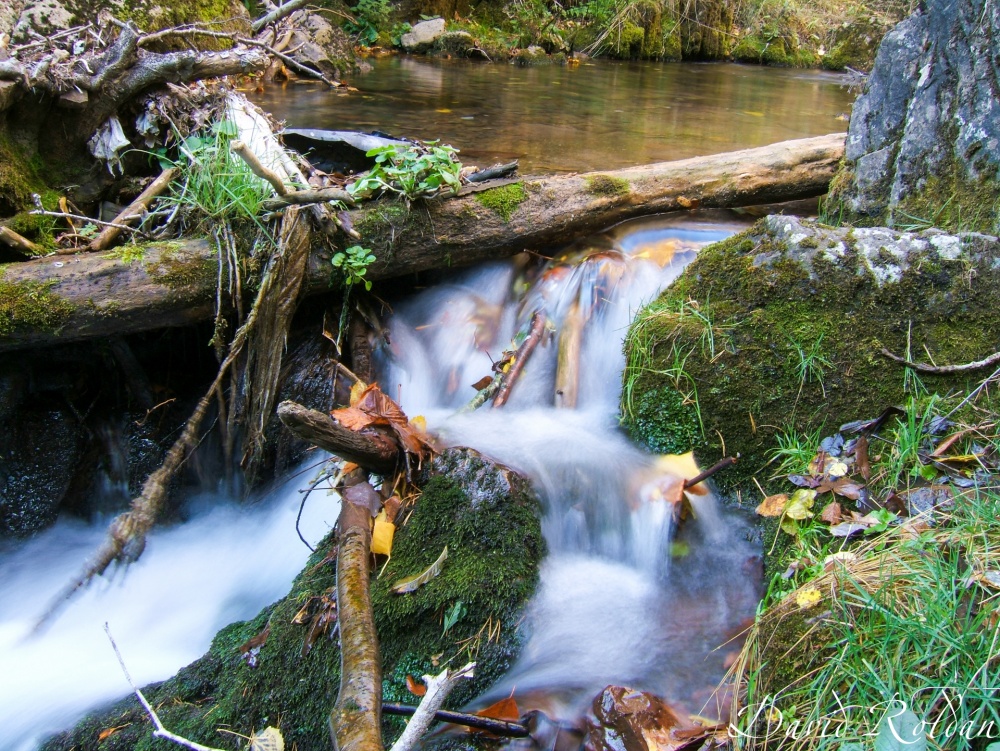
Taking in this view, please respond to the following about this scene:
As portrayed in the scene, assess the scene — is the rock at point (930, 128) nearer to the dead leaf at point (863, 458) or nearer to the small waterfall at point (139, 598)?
the dead leaf at point (863, 458)

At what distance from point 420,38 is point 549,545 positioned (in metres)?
12.1

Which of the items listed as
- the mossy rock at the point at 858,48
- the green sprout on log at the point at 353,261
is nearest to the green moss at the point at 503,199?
the green sprout on log at the point at 353,261

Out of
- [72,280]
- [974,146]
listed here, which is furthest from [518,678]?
[974,146]

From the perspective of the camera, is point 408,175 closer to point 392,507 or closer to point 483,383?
point 483,383

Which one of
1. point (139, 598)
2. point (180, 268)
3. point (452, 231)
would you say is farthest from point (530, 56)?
point (139, 598)

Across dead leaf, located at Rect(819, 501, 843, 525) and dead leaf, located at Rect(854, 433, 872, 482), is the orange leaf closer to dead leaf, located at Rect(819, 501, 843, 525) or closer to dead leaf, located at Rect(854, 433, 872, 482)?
dead leaf, located at Rect(819, 501, 843, 525)

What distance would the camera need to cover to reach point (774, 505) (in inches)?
106

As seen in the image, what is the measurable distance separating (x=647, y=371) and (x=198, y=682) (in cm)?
217

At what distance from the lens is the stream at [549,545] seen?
244 cm

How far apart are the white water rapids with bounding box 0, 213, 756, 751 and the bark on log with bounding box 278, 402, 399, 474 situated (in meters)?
0.36

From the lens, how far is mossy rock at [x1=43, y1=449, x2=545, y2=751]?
2.29 m

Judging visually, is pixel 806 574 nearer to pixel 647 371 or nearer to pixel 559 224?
pixel 647 371

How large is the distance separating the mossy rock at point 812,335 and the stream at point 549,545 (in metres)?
0.28

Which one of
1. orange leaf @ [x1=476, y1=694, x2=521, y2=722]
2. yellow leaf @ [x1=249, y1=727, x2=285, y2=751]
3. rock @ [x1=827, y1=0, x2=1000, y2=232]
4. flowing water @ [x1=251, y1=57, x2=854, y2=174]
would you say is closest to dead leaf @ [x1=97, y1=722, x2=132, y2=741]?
yellow leaf @ [x1=249, y1=727, x2=285, y2=751]
